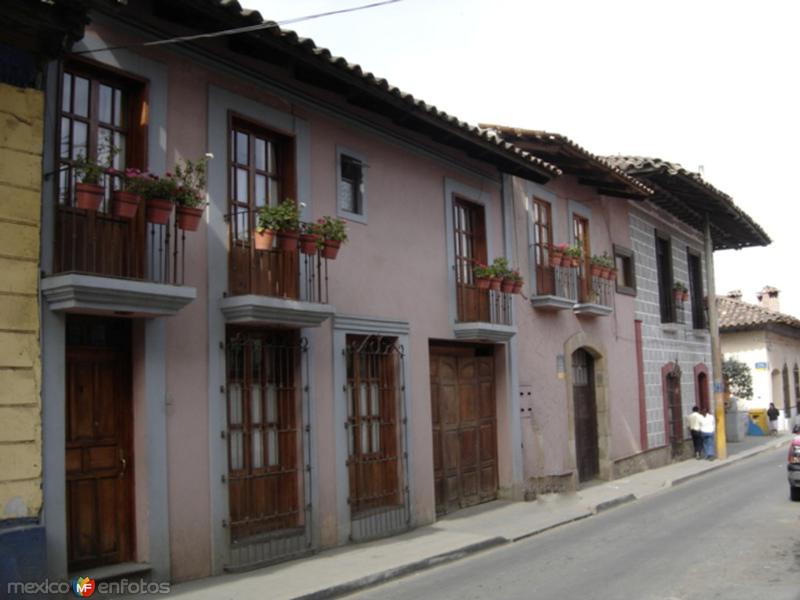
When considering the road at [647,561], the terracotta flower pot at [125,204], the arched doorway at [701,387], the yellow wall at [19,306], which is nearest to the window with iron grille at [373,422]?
the road at [647,561]

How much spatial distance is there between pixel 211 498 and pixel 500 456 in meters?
6.59

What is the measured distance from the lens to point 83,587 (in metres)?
7.25

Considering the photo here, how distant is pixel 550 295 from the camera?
49.5 ft

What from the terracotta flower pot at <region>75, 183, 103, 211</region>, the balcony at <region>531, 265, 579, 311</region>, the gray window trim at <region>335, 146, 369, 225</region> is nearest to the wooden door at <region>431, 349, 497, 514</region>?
the balcony at <region>531, 265, 579, 311</region>

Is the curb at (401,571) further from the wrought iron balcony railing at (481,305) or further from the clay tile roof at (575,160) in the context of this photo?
the clay tile roof at (575,160)

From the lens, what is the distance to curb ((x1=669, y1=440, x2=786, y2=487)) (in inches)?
683

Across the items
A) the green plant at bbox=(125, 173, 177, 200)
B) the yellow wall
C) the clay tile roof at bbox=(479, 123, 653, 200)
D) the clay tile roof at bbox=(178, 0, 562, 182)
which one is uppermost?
the clay tile roof at bbox=(479, 123, 653, 200)

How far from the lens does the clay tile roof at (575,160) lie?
14719 mm

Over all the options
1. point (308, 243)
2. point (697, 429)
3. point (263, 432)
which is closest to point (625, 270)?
point (697, 429)

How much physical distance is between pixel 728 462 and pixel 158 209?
17.1m

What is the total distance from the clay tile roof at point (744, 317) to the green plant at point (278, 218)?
26847mm

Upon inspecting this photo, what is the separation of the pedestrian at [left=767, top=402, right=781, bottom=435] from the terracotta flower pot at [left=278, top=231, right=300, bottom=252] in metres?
25.4

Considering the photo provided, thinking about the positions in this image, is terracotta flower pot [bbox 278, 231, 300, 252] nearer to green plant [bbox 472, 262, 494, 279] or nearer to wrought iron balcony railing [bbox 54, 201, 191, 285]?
wrought iron balcony railing [bbox 54, 201, 191, 285]

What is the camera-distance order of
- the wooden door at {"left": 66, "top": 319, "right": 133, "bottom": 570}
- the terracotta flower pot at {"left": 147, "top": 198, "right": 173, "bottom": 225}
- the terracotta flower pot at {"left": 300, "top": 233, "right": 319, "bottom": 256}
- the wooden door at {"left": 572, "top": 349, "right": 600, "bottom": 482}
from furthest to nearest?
the wooden door at {"left": 572, "top": 349, "right": 600, "bottom": 482} < the terracotta flower pot at {"left": 300, "top": 233, "right": 319, "bottom": 256} < the terracotta flower pot at {"left": 147, "top": 198, "right": 173, "bottom": 225} < the wooden door at {"left": 66, "top": 319, "right": 133, "bottom": 570}
